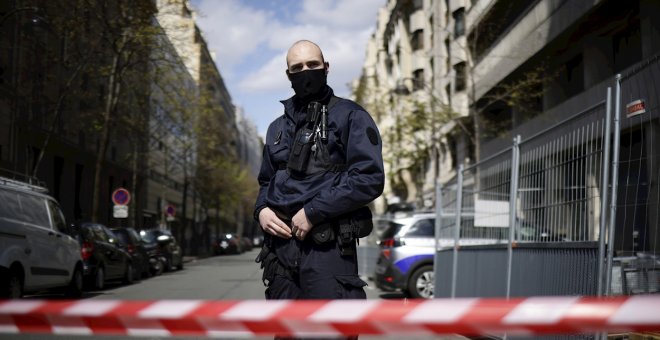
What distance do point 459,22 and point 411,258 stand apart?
78.4ft

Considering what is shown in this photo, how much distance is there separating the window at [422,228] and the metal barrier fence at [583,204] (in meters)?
5.34

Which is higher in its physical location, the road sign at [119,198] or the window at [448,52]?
the window at [448,52]

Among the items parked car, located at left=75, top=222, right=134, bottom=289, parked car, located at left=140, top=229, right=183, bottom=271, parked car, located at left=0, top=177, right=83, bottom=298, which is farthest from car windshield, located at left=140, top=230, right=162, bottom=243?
parked car, located at left=0, top=177, right=83, bottom=298

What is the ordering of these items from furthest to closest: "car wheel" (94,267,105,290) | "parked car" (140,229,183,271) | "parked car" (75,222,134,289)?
1. "parked car" (140,229,183,271)
2. "car wheel" (94,267,105,290)
3. "parked car" (75,222,134,289)

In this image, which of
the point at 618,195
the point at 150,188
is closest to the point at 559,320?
the point at 618,195

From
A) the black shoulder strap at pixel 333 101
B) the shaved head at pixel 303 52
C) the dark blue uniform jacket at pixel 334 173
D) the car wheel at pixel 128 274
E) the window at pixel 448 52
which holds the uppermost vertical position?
the window at pixel 448 52

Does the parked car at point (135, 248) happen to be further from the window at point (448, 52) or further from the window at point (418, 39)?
the window at point (418, 39)

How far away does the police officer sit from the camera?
339cm

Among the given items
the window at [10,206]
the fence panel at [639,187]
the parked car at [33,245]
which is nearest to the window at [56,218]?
the parked car at [33,245]

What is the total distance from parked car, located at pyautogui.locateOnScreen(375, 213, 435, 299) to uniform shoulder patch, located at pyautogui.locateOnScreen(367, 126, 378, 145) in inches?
431

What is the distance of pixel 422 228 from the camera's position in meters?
14.7

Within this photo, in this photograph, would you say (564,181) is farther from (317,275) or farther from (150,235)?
(150,235)

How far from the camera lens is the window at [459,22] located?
35.7 meters

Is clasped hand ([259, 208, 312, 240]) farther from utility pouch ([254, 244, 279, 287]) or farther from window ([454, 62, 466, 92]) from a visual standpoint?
window ([454, 62, 466, 92])
